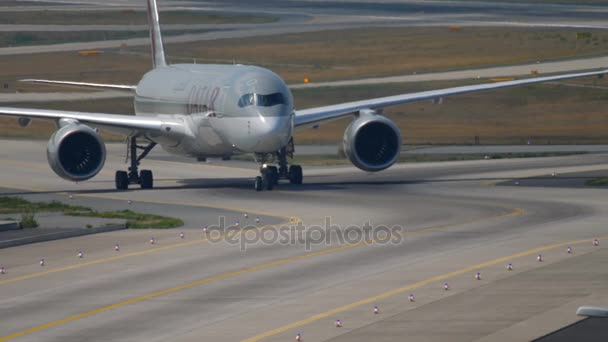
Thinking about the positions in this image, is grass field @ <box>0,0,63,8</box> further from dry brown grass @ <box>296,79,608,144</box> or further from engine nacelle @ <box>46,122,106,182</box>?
engine nacelle @ <box>46,122,106,182</box>

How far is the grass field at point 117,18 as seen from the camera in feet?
437

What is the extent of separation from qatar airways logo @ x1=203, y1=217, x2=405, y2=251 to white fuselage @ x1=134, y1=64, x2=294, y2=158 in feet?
25.6

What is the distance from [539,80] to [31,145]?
1031 inches

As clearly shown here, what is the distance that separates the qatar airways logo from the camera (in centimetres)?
3350

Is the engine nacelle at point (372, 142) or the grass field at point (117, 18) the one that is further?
the grass field at point (117, 18)

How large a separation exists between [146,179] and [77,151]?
3.03 meters

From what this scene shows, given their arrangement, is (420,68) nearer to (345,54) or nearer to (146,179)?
(345,54)

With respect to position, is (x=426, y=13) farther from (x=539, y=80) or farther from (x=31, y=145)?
(x=539, y=80)

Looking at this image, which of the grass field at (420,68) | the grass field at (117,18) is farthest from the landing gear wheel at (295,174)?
the grass field at (117,18)

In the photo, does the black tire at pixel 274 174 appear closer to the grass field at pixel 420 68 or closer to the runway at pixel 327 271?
the runway at pixel 327 271

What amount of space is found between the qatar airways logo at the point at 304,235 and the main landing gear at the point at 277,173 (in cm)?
900

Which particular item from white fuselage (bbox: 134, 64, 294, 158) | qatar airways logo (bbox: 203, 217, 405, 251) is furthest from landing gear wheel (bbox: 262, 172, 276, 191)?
qatar airways logo (bbox: 203, 217, 405, 251)

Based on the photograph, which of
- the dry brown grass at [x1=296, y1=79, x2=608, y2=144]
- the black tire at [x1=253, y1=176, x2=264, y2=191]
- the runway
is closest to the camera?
the runway

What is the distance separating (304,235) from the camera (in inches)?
1378
